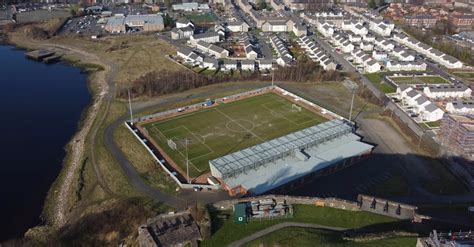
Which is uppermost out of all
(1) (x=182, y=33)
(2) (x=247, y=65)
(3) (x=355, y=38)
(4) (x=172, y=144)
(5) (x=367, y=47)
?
(1) (x=182, y=33)

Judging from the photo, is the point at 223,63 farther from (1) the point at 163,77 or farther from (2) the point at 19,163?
(2) the point at 19,163

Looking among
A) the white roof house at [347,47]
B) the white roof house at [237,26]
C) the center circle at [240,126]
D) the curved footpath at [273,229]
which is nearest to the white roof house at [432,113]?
the center circle at [240,126]

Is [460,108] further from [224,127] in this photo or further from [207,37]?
[207,37]

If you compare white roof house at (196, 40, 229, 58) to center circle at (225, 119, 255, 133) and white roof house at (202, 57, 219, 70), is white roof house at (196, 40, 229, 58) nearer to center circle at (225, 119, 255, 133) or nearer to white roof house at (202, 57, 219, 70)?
white roof house at (202, 57, 219, 70)

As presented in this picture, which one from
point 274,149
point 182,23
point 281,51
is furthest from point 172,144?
point 182,23

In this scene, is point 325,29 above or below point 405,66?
above

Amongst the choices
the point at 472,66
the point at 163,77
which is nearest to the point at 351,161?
the point at 163,77

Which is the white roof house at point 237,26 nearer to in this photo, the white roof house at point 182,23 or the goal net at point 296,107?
the white roof house at point 182,23
